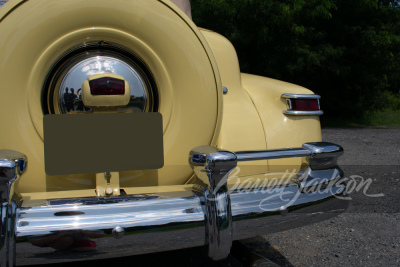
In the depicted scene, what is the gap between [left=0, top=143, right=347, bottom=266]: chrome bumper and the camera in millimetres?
1328

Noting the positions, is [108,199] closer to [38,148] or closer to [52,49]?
[38,148]

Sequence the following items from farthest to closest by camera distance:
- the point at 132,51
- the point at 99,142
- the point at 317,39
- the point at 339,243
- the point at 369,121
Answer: the point at 369,121 < the point at 317,39 < the point at 339,243 < the point at 132,51 < the point at 99,142

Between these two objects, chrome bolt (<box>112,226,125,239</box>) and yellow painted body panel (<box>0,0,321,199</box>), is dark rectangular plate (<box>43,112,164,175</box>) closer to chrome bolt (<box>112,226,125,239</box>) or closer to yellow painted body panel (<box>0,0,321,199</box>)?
yellow painted body panel (<box>0,0,321,199</box>)

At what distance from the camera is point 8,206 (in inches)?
52.6

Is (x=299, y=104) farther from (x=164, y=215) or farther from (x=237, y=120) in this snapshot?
(x=164, y=215)

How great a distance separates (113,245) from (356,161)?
5.01m

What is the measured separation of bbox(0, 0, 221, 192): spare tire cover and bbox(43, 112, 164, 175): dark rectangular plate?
0.23 feet

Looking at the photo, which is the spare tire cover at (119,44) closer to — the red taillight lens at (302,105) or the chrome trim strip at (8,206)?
the chrome trim strip at (8,206)

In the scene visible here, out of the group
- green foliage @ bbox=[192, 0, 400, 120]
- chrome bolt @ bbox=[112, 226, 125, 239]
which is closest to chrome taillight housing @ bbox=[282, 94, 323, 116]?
chrome bolt @ bbox=[112, 226, 125, 239]

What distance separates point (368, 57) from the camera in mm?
12320

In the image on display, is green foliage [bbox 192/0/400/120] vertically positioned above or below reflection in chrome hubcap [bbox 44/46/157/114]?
above

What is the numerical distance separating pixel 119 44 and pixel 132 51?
0.20 feet

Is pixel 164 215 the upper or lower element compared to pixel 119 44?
lower

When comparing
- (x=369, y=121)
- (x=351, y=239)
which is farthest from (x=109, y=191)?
(x=369, y=121)
